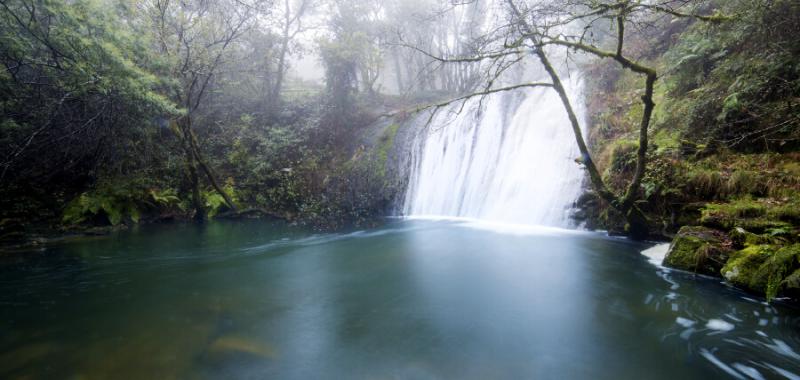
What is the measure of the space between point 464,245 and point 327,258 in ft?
9.68

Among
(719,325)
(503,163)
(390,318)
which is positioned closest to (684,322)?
(719,325)

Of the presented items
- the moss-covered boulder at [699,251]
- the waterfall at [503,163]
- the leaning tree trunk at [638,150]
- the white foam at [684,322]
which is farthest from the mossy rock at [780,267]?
the waterfall at [503,163]

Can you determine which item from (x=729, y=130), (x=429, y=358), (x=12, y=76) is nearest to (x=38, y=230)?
(x=12, y=76)

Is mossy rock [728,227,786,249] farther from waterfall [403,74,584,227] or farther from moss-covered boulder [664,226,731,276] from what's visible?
waterfall [403,74,584,227]

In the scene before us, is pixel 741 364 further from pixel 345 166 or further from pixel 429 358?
pixel 345 166

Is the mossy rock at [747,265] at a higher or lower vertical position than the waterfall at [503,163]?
lower

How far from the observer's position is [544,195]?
9.56 meters

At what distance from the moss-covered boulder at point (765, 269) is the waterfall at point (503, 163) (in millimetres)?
4086

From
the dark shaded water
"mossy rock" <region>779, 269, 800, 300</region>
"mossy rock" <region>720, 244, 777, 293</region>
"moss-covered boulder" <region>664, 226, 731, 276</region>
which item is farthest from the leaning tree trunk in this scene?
"mossy rock" <region>779, 269, 800, 300</region>

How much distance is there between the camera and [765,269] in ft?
14.2

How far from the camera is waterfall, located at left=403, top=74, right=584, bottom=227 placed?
31.3 ft

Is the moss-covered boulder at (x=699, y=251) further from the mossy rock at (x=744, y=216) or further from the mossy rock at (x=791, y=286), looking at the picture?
the mossy rock at (x=791, y=286)

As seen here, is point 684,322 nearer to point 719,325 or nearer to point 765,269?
point 719,325

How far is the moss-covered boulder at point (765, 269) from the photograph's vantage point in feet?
13.1
